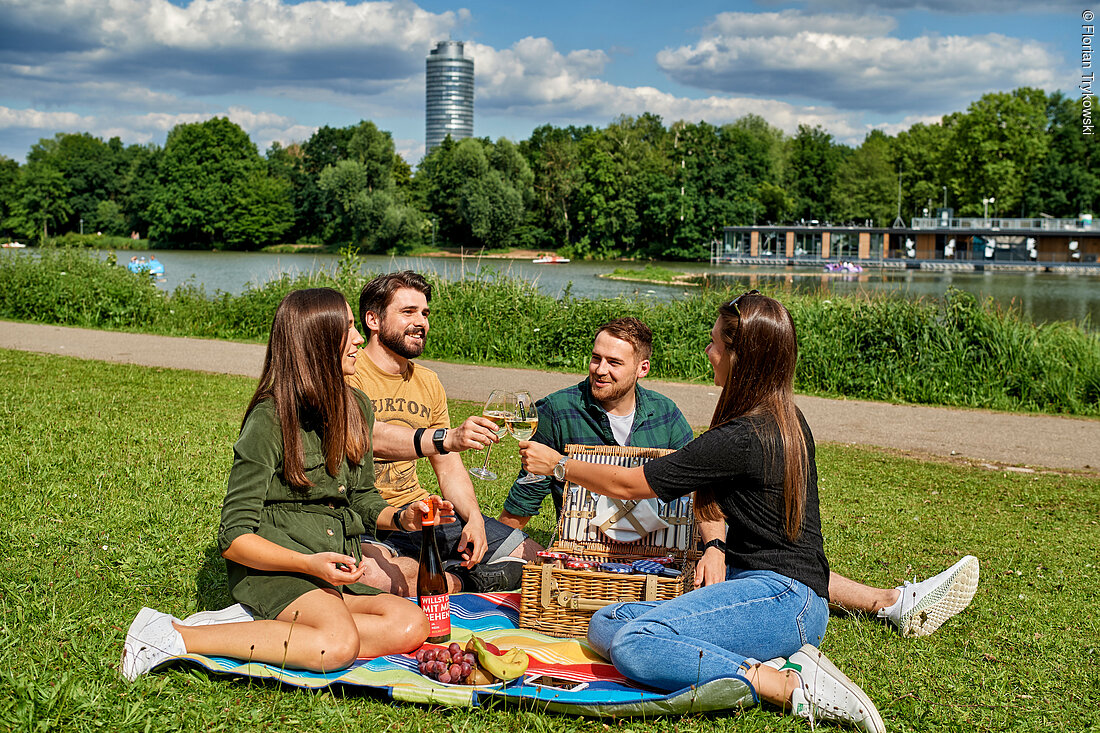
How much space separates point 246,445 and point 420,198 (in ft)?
262

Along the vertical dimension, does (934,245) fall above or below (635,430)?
above

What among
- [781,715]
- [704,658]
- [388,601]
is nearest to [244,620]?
[388,601]

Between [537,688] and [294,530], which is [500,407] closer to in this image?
[294,530]

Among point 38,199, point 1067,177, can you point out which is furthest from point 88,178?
point 1067,177

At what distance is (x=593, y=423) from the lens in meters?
4.46

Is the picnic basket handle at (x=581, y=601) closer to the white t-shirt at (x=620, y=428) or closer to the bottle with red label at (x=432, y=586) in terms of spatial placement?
the bottle with red label at (x=432, y=586)

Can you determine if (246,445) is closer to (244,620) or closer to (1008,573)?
(244,620)

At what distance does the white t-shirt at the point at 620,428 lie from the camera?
4.46m

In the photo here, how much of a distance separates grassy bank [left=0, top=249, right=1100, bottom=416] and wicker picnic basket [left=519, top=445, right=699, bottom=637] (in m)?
8.89

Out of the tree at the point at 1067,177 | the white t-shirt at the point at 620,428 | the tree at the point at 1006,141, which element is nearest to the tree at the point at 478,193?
the tree at the point at 1006,141

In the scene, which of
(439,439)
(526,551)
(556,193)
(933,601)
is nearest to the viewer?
(439,439)

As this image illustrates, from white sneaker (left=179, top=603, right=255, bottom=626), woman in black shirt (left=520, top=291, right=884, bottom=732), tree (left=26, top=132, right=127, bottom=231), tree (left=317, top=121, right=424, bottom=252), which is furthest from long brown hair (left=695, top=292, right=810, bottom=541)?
tree (left=26, top=132, right=127, bottom=231)

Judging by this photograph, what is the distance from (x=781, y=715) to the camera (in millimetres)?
3273

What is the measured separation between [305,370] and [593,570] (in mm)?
1449
